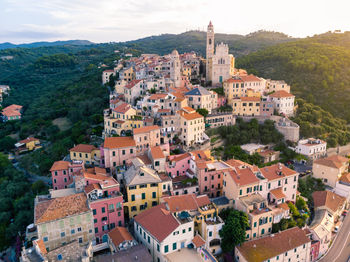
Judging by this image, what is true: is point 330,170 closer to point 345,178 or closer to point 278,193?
point 345,178

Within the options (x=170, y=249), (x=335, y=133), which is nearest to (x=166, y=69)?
(x=335, y=133)

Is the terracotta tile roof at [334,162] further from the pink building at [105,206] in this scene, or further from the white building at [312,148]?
the pink building at [105,206]

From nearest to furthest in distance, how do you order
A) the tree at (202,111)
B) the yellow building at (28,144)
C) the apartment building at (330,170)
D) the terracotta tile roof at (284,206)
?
1. the terracotta tile roof at (284,206)
2. the apartment building at (330,170)
3. the tree at (202,111)
4. the yellow building at (28,144)

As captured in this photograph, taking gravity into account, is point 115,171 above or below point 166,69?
below

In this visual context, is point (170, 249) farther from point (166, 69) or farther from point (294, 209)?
point (166, 69)

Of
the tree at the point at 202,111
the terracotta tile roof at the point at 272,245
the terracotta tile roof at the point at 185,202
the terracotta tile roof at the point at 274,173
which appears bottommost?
the terracotta tile roof at the point at 272,245

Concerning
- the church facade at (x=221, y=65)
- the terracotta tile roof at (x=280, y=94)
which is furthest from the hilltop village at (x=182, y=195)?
the church facade at (x=221, y=65)

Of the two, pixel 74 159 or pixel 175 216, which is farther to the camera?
pixel 74 159
